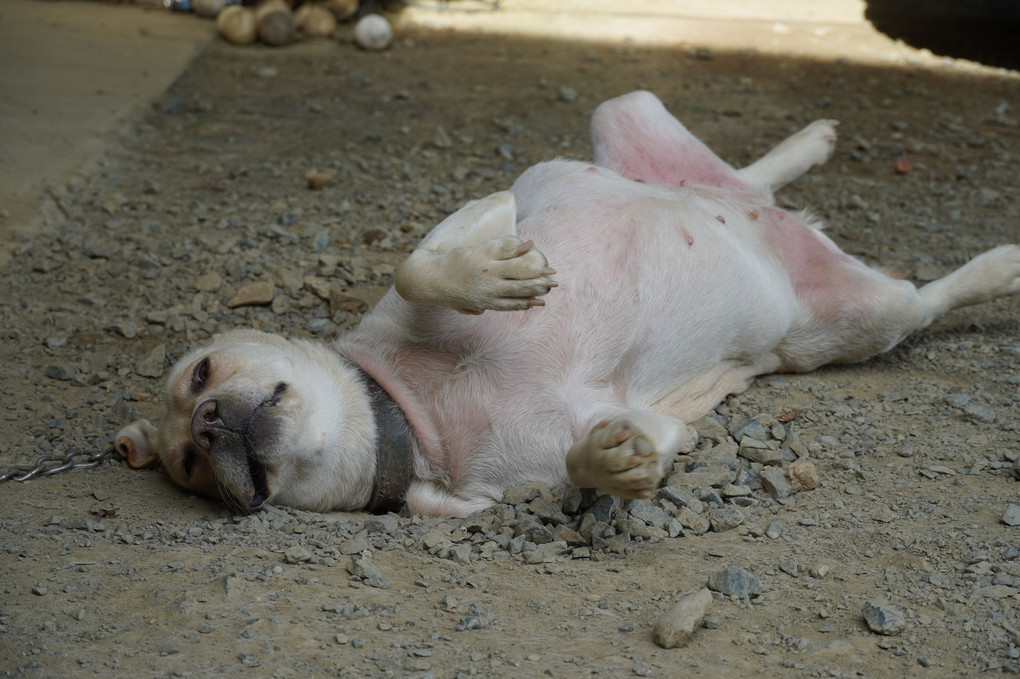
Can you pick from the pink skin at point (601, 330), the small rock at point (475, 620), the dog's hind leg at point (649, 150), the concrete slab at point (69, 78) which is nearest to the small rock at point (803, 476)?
the pink skin at point (601, 330)

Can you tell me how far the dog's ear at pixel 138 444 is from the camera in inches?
133

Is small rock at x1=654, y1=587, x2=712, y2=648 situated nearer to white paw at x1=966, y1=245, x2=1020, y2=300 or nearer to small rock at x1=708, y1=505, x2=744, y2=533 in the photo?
small rock at x1=708, y1=505, x2=744, y2=533

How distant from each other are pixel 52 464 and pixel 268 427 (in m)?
0.97

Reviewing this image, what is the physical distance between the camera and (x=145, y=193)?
18.0 ft

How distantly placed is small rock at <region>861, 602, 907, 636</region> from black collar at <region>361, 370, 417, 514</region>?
4.76 feet

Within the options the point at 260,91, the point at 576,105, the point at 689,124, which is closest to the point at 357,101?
the point at 260,91

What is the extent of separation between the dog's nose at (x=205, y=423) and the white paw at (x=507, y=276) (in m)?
0.82

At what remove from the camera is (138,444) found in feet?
11.1

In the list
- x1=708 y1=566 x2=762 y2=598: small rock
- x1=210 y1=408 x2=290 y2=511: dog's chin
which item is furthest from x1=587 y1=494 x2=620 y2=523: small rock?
x1=210 y1=408 x2=290 y2=511: dog's chin

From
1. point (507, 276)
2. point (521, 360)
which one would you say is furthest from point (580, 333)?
point (507, 276)

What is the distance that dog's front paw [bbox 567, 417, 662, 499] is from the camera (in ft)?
8.83

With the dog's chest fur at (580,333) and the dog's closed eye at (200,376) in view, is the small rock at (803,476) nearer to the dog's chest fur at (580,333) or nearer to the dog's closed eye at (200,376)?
the dog's chest fur at (580,333)

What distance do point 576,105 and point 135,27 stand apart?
3775mm

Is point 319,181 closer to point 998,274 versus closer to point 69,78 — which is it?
point 69,78
